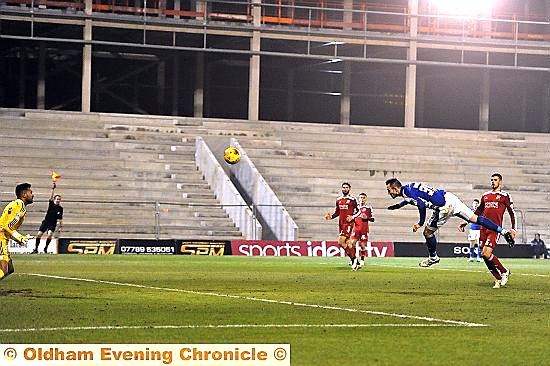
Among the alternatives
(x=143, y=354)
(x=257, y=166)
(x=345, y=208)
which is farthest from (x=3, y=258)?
(x=257, y=166)

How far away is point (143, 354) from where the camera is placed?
1066 centimetres

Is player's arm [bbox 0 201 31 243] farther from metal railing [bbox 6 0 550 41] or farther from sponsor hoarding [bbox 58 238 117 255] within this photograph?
metal railing [bbox 6 0 550 41]

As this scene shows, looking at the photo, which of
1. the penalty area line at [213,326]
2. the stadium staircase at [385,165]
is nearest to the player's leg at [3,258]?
the penalty area line at [213,326]

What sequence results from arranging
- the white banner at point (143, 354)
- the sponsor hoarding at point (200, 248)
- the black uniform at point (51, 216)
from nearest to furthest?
the white banner at point (143, 354)
the black uniform at point (51, 216)
the sponsor hoarding at point (200, 248)

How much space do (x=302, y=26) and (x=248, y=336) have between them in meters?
44.6

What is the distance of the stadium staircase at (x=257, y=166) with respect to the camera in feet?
147

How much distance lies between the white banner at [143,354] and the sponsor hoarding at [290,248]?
31016 millimetres

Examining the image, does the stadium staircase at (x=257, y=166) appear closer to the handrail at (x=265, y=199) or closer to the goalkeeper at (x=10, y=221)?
the handrail at (x=265, y=199)

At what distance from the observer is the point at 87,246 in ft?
136

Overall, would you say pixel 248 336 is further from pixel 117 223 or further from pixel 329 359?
pixel 117 223

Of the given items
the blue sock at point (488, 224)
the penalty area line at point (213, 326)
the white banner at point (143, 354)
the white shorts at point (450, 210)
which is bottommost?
the penalty area line at point (213, 326)

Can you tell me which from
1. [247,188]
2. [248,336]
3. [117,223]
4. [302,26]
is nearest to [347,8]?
[302,26]

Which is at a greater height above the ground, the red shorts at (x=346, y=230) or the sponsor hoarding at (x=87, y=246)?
the red shorts at (x=346, y=230)

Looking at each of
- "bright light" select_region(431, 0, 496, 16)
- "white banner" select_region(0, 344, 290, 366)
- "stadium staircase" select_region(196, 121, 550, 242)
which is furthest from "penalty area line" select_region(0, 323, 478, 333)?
"bright light" select_region(431, 0, 496, 16)
